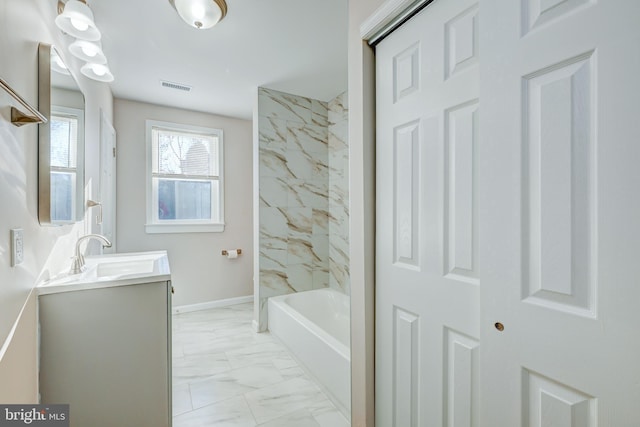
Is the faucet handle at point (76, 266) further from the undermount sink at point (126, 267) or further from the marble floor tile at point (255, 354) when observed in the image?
the marble floor tile at point (255, 354)

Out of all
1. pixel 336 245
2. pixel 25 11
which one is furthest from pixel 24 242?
pixel 336 245

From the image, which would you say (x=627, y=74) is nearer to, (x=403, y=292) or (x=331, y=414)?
(x=403, y=292)

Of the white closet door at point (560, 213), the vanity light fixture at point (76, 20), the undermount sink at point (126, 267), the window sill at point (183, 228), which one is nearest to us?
the white closet door at point (560, 213)

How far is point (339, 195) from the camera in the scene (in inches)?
134

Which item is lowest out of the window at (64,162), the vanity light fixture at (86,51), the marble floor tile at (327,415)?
the marble floor tile at (327,415)

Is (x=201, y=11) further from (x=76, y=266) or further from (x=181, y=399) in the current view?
(x=181, y=399)

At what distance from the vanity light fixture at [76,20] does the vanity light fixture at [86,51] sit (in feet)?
0.38

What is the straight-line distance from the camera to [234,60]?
8.34ft

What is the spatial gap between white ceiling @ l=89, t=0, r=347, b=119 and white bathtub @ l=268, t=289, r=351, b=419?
7.48 feet

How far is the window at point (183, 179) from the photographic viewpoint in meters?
3.55

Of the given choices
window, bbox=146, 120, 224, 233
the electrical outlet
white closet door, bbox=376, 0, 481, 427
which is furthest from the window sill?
white closet door, bbox=376, 0, 481, 427

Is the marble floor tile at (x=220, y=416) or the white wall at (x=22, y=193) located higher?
the white wall at (x=22, y=193)

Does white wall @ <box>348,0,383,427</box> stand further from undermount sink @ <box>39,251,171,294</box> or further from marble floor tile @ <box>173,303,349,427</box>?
undermount sink @ <box>39,251,171,294</box>
